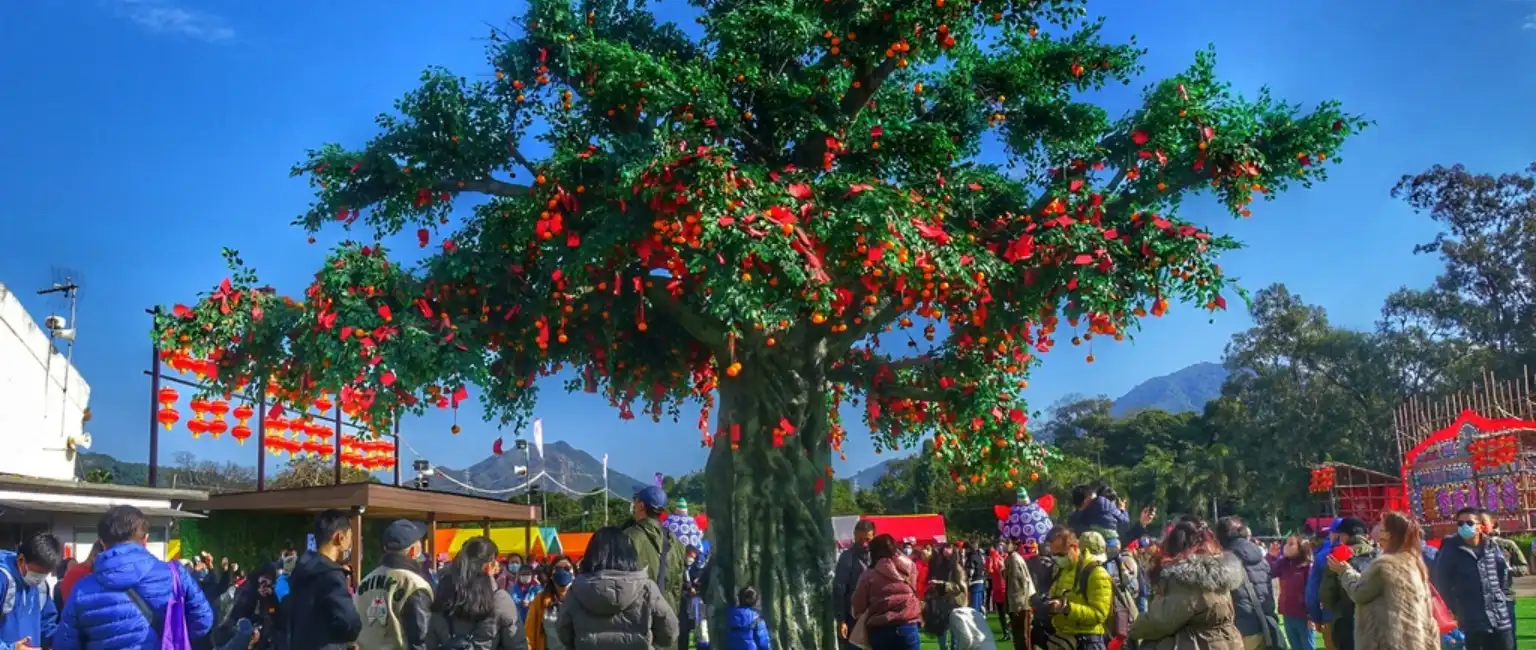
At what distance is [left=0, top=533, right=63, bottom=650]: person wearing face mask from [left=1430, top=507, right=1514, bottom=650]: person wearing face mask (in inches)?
358

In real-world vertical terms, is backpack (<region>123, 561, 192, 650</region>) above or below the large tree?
below

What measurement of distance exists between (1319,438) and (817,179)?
4576 cm

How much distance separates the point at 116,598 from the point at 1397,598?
644 centimetres

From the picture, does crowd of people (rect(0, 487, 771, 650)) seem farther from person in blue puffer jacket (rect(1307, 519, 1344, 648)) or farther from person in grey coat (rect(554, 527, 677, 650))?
person in blue puffer jacket (rect(1307, 519, 1344, 648))

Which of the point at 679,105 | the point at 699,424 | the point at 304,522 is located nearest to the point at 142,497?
the point at 304,522

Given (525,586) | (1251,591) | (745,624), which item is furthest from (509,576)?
(1251,591)

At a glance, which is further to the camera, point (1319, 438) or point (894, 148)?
point (1319, 438)

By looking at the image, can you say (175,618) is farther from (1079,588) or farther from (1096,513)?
(1096,513)

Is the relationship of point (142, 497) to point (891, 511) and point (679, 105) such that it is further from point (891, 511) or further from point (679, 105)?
point (891, 511)

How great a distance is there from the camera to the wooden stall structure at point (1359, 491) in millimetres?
35531

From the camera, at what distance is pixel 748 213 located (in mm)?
9727

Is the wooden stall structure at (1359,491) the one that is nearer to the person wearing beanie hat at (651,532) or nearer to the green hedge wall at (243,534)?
the green hedge wall at (243,534)

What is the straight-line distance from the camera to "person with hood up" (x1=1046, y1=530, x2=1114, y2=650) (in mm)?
7629

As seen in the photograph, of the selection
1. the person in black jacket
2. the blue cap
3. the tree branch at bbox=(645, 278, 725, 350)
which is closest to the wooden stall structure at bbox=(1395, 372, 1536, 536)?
the tree branch at bbox=(645, 278, 725, 350)
